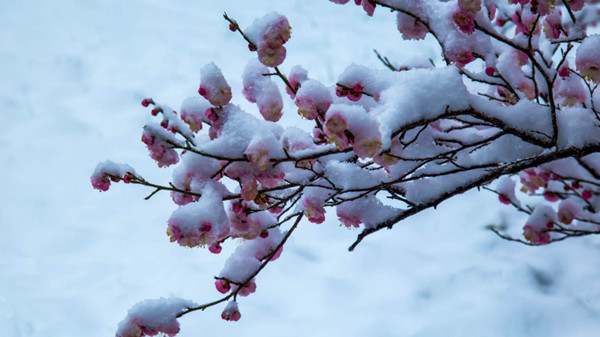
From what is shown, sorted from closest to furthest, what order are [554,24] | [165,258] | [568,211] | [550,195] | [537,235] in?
[554,24] < [537,235] < [568,211] < [550,195] < [165,258]

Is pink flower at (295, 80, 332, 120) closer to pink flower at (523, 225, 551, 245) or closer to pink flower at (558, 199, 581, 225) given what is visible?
pink flower at (523, 225, 551, 245)

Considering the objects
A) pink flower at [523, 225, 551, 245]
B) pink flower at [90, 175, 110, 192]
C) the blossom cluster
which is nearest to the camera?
the blossom cluster

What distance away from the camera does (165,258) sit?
11.9 ft

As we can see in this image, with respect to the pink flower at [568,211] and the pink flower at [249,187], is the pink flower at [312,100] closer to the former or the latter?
the pink flower at [249,187]

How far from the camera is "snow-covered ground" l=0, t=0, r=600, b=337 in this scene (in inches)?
122

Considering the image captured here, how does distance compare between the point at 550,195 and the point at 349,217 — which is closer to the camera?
the point at 349,217

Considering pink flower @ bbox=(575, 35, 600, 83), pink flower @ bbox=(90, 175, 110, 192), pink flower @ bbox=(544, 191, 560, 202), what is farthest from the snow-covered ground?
pink flower @ bbox=(575, 35, 600, 83)

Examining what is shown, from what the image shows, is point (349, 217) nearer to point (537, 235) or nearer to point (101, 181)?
point (101, 181)

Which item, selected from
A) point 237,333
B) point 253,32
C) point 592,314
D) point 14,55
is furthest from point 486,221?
point 14,55

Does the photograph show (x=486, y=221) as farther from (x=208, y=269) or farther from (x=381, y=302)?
(x=208, y=269)

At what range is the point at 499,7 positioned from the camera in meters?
2.31

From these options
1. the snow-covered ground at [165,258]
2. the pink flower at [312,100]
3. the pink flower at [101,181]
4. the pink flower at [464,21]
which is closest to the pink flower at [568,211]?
the snow-covered ground at [165,258]

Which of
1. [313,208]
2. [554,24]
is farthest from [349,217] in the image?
[554,24]

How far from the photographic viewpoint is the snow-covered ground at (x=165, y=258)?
3088 mm
